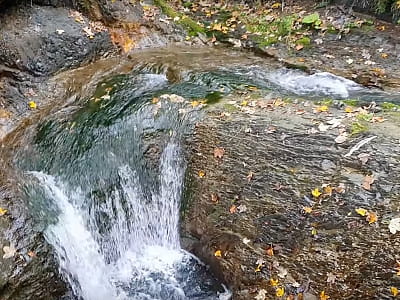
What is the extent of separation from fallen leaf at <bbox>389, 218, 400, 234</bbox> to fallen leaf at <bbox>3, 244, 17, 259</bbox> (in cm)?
340

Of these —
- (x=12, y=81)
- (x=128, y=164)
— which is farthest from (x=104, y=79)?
(x=128, y=164)

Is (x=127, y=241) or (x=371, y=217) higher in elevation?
(x=371, y=217)

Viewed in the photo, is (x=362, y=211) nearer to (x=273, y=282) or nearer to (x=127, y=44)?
(x=273, y=282)

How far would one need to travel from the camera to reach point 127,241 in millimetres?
5105

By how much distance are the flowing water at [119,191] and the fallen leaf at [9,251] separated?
1.10 feet

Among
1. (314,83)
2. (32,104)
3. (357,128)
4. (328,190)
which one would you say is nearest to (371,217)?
(328,190)

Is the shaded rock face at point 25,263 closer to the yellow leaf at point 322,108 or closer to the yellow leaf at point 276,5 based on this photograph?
the yellow leaf at point 322,108

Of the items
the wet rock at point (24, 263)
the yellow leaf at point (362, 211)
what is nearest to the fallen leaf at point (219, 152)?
the yellow leaf at point (362, 211)

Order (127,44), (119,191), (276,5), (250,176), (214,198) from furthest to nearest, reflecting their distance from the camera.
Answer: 1. (276,5)
2. (127,44)
3. (119,191)
4. (214,198)
5. (250,176)

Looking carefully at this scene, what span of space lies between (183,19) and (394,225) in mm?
5631

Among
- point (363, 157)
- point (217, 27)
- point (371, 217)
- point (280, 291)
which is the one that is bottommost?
point (280, 291)

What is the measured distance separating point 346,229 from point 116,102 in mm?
3315

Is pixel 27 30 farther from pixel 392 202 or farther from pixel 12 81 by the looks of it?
pixel 392 202

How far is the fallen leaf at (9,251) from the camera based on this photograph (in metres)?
4.37
